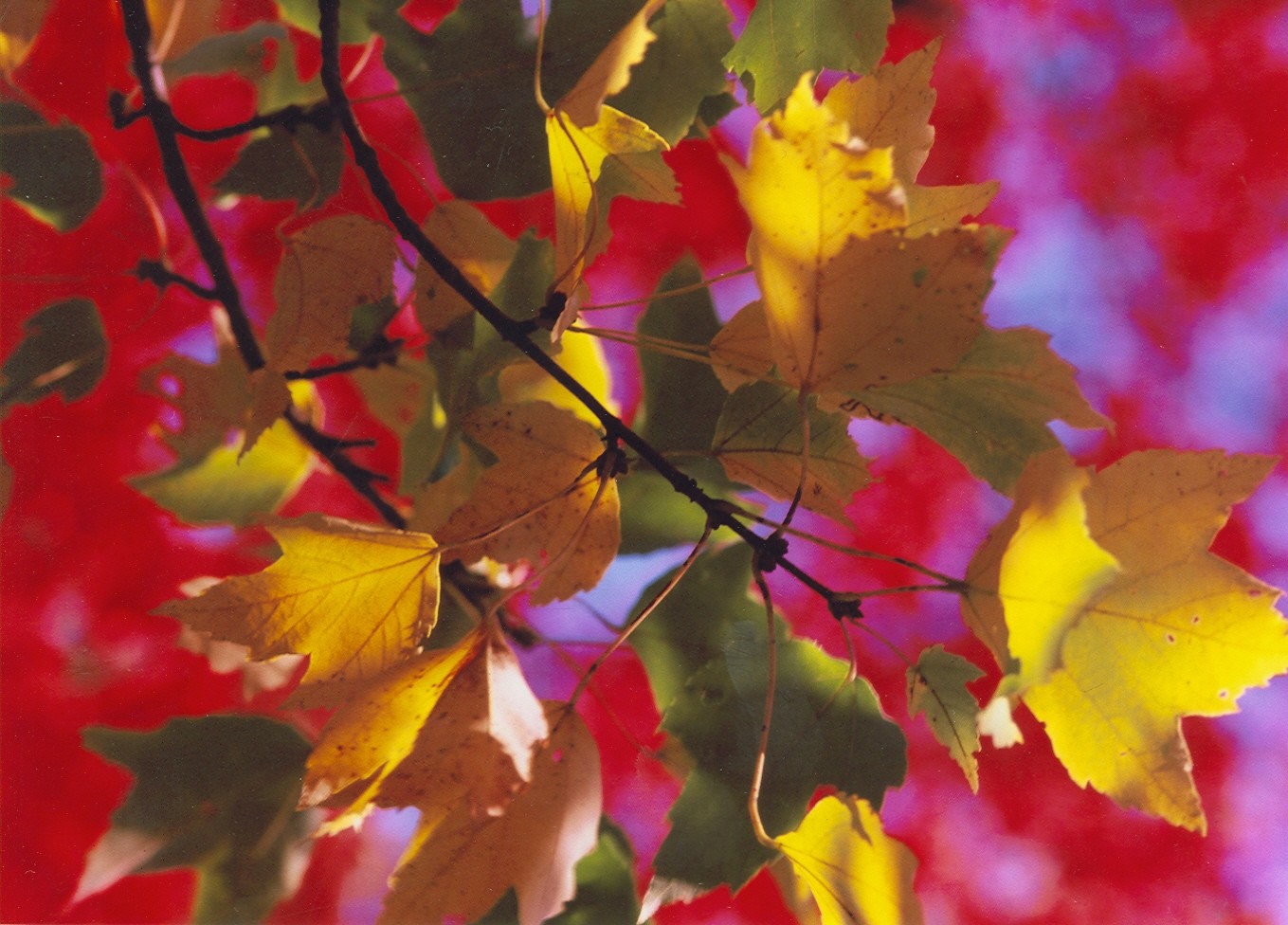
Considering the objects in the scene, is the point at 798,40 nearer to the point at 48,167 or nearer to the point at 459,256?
the point at 459,256

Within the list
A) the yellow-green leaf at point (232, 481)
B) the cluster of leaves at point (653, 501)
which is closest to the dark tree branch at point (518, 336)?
the cluster of leaves at point (653, 501)

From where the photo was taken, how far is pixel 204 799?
27 cm

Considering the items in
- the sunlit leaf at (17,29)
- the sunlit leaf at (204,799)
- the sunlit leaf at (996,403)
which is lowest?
the sunlit leaf at (204,799)

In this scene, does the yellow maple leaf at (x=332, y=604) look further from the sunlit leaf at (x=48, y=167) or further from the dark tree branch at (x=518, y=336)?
the sunlit leaf at (x=48, y=167)

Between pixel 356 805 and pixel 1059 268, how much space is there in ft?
1.36

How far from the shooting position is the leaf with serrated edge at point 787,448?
0.18 metres

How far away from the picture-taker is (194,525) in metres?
0.31

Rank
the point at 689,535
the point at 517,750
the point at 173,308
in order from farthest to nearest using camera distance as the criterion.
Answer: the point at 173,308 → the point at 689,535 → the point at 517,750

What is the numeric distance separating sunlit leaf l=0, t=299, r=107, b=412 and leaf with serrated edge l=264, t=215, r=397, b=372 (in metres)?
0.12

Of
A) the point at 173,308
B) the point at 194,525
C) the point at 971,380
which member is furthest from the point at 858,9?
the point at 173,308

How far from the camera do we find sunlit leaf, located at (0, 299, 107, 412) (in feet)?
0.97

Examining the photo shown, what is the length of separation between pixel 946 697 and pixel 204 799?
223mm

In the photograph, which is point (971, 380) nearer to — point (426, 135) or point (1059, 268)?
point (426, 135)

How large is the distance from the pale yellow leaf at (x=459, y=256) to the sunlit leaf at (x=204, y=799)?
0.45 ft
